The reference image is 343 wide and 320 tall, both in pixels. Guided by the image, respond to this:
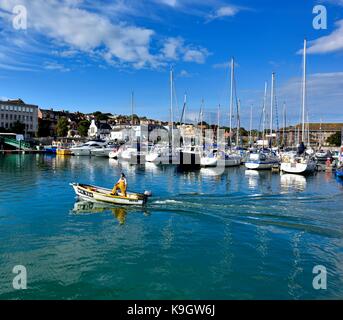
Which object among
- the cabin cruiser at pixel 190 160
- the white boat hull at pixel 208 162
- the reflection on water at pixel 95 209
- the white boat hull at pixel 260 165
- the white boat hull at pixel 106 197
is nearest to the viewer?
the reflection on water at pixel 95 209

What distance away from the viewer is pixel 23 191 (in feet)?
113

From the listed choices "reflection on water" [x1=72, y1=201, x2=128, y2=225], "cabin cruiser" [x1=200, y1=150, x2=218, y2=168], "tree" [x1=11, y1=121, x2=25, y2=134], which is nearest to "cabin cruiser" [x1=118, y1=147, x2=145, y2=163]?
"cabin cruiser" [x1=200, y1=150, x2=218, y2=168]

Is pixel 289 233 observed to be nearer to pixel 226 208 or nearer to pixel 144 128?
pixel 226 208

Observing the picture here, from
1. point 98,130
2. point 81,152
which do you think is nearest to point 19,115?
point 98,130

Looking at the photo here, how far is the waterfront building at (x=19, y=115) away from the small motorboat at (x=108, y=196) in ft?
407

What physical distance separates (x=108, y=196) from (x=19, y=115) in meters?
138

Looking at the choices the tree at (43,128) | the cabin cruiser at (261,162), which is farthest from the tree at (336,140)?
the tree at (43,128)

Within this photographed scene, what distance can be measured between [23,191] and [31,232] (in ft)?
53.5

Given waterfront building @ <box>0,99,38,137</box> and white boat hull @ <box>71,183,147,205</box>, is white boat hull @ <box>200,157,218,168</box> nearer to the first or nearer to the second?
white boat hull @ <box>71,183,147,205</box>

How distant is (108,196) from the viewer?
26.4 meters

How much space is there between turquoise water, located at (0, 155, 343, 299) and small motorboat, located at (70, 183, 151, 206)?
89 cm

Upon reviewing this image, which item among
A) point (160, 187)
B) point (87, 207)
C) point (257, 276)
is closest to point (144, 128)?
point (160, 187)

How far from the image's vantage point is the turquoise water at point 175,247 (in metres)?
13.2

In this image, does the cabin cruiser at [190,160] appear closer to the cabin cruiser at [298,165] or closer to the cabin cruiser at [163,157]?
the cabin cruiser at [163,157]
